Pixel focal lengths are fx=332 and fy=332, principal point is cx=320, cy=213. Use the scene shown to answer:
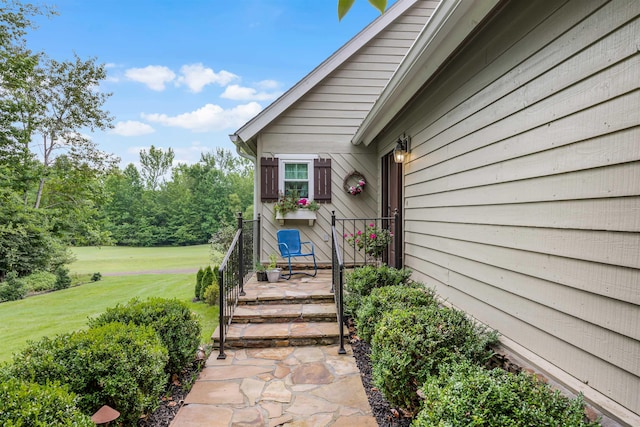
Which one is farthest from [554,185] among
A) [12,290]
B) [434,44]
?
[12,290]

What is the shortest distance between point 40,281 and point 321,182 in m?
8.39

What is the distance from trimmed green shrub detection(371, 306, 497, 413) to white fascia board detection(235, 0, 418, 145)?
4.38 meters

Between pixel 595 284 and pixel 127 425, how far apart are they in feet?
8.90

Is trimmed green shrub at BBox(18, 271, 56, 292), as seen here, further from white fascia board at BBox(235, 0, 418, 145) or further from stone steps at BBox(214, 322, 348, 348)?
stone steps at BBox(214, 322, 348, 348)

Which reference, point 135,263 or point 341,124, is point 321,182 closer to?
point 341,124

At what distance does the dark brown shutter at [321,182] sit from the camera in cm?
607

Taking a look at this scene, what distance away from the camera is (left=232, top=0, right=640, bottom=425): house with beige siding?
1439mm

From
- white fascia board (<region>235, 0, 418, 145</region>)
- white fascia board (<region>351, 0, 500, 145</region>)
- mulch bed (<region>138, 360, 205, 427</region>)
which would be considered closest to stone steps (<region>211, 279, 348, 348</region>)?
mulch bed (<region>138, 360, 205, 427</region>)

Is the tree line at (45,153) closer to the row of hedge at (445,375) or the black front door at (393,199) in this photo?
the black front door at (393,199)

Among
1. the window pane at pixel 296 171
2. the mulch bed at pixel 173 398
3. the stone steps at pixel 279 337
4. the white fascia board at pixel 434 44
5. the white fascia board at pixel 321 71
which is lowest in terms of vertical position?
the mulch bed at pixel 173 398

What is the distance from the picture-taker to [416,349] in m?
2.10

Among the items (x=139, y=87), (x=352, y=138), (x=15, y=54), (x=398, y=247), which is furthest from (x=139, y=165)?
(x=398, y=247)

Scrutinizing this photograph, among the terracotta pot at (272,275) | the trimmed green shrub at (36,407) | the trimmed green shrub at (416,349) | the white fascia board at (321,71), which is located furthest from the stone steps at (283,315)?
the white fascia board at (321,71)

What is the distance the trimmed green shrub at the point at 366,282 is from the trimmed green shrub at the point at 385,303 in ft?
2.17
